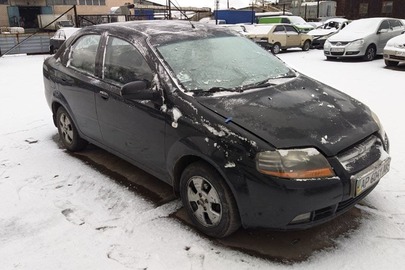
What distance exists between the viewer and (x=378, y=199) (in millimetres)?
3418

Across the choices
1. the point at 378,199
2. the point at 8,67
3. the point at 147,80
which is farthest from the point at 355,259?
the point at 8,67

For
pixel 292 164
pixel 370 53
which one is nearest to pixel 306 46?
pixel 370 53

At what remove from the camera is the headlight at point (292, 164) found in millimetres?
2445

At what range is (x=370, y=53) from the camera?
1292 cm

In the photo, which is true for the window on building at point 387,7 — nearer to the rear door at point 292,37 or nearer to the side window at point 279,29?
the rear door at point 292,37

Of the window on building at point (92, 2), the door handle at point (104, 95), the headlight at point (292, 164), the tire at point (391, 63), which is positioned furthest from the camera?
the window on building at point (92, 2)

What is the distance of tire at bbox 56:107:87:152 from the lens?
14.8 ft

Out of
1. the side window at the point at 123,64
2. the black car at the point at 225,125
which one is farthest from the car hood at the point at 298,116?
the side window at the point at 123,64

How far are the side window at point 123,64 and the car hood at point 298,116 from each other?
28.2 inches

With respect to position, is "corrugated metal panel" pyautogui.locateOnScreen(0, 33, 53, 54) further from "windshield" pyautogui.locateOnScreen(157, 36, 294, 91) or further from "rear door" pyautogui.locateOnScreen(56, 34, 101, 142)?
"windshield" pyautogui.locateOnScreen(157, 36, 294, 91)

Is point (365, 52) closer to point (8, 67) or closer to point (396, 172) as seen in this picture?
point (396, 172)

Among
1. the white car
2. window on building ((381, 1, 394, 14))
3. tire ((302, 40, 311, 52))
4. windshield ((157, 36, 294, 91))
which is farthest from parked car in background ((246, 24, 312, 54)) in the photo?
window on building ((381, 1, 394, 14))

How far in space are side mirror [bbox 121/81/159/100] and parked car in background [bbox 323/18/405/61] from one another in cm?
1138

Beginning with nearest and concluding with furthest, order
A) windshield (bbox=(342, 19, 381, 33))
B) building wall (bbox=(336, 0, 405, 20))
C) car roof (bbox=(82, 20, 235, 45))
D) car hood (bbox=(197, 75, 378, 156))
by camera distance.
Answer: car hood (bbox=(197, 75, 378, 156))
car roof (bbox=(82, 20, 235, 45))
windshield (bbox=(342, 19, 381, 33))
building wall (bbox=(336, 0, 405, 20))
